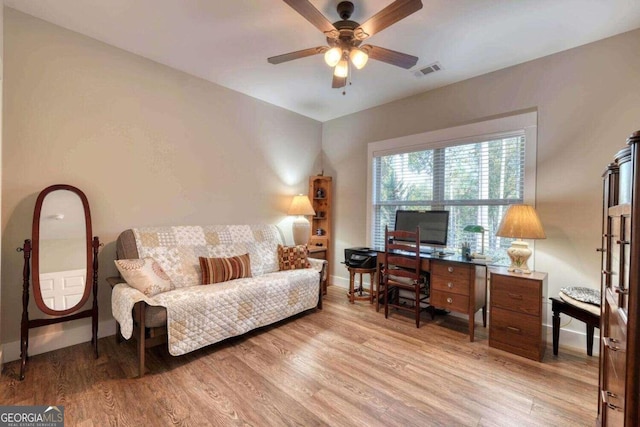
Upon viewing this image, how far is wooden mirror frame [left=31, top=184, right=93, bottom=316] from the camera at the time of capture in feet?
6.97

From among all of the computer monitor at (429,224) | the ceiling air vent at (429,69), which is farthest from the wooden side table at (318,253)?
the ceiling air vent at (429,69)

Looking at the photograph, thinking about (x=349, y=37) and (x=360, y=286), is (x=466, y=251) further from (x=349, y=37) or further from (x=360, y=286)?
(x=349, y=37)

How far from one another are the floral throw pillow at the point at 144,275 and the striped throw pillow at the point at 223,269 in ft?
1.19

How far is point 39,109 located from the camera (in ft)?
7.54

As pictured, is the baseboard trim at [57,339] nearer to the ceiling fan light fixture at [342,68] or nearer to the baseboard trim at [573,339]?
the ceiling fan light fixture at [342,68]

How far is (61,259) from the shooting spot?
233cm

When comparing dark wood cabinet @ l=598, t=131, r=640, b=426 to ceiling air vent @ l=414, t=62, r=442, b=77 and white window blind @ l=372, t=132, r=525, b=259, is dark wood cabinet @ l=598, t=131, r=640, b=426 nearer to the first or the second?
white window blind @ l=372, t=132, r=525, b=259

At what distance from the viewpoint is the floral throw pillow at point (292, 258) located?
338 cm

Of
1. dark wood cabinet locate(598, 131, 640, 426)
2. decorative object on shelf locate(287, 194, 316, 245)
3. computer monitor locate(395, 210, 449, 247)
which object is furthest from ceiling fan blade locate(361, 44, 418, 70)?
decorative object on shelf locate(287, 194, 316, 245)

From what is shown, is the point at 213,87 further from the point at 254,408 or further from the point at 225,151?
the point at 254,408

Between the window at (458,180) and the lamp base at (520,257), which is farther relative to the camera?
the window at (458,180)

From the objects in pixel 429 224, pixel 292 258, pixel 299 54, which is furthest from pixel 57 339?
pixel 429 224

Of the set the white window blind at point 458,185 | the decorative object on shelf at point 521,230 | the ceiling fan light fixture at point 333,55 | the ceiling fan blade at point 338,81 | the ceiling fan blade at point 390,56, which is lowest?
the decorative object on shelf at point 521,230

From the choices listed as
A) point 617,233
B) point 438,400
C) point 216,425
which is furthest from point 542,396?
point 216,425
